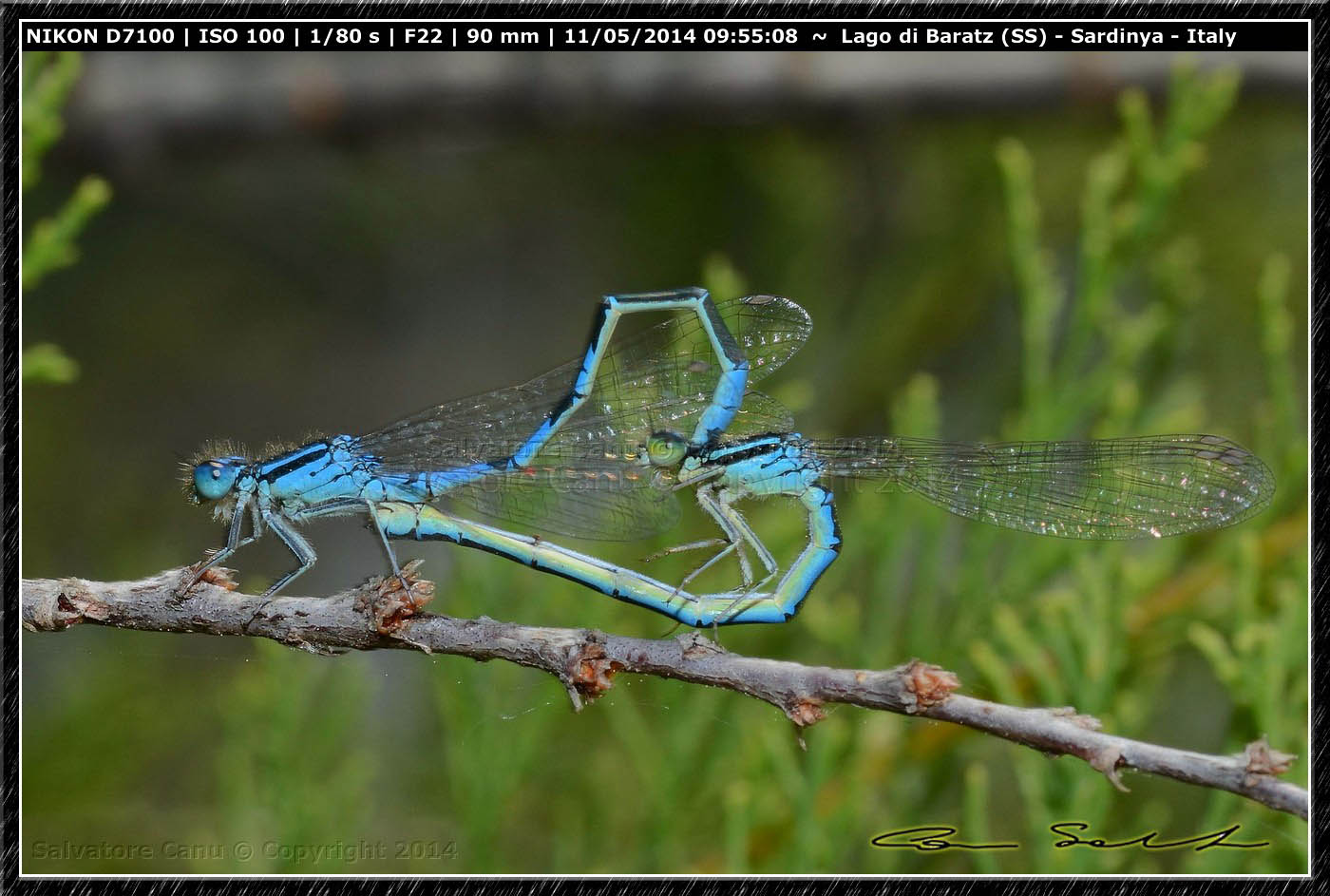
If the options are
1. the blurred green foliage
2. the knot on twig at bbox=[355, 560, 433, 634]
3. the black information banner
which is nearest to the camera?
the knot on twig at bbox=[355, 560, 433, 634]

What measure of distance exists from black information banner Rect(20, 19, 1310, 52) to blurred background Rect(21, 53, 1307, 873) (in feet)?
0.45

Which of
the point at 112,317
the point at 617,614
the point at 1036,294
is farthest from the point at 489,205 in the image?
the point at 1036,294

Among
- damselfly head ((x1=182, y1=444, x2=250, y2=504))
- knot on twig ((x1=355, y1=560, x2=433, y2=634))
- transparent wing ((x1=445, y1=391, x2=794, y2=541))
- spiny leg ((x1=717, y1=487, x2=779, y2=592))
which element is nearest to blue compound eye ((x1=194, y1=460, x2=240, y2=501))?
damselfly head ((x1=182, y1=444, x2=250, y2=504))

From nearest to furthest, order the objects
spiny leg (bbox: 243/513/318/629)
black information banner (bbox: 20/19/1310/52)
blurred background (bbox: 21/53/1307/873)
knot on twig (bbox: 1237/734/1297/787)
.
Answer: knot on twig (bbox: 1237/734/1297/787), spiny leg (bbox: 243/513/318/629), black information banner (bbox: 20/19/1310/52), blurred background (bbox: 21/53/1307/873)

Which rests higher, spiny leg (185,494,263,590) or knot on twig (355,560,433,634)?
spiny leg (185,494,263,590)

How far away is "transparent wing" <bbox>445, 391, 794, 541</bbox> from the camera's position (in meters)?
2.51

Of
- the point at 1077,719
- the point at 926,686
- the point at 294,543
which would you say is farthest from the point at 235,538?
the point at 1077,719

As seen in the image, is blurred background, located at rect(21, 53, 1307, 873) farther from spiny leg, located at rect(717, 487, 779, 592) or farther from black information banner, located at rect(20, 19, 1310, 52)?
spiny leg, located at rect(717, 487, 779, 592)

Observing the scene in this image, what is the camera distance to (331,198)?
4.93 meters

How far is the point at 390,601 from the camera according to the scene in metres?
1.74

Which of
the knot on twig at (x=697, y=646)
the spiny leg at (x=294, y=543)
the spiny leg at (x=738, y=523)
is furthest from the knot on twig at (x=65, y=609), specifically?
the spiny leg at (x=738, y=523)

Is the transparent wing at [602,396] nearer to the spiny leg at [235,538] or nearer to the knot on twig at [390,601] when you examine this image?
the spiny leg at [235,538]
